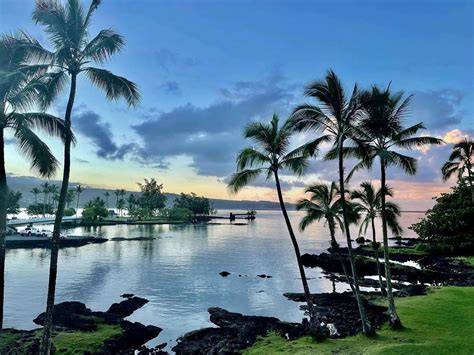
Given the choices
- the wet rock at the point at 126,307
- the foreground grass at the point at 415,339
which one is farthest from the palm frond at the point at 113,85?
the wet rock at the point at 126,307

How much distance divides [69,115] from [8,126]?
3.36m

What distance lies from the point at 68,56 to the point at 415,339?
2475 cm

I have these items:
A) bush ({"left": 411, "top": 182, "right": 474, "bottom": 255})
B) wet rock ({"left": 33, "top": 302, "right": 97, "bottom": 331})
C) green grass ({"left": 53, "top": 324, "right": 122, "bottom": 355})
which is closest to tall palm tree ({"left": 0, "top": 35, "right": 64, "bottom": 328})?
green grass ({"left": 53, "top": 324, "right": 122, "bottom": 355})

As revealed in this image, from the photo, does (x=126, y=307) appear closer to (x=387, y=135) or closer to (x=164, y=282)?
(x=164, y=282)

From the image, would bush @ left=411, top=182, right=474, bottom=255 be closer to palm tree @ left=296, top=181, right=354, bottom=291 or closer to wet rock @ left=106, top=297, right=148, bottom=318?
palm tree @ left=296, top=181, right=354, bottom=291

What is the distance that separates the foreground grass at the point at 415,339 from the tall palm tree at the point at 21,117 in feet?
59.6

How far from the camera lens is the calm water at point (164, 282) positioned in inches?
1713

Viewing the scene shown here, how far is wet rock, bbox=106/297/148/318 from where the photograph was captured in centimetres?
4181

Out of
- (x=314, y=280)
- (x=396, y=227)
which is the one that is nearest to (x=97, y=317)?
(x=396, y=227)

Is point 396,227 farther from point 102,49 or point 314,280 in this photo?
point 314,280

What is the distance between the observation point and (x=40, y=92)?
1770 centimetres

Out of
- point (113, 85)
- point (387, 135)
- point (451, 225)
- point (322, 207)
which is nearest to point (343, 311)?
point (322, 207)

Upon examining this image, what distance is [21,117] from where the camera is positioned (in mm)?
18203

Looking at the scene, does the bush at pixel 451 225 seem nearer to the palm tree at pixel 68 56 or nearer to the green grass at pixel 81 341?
the green grass at pixel 81 341
